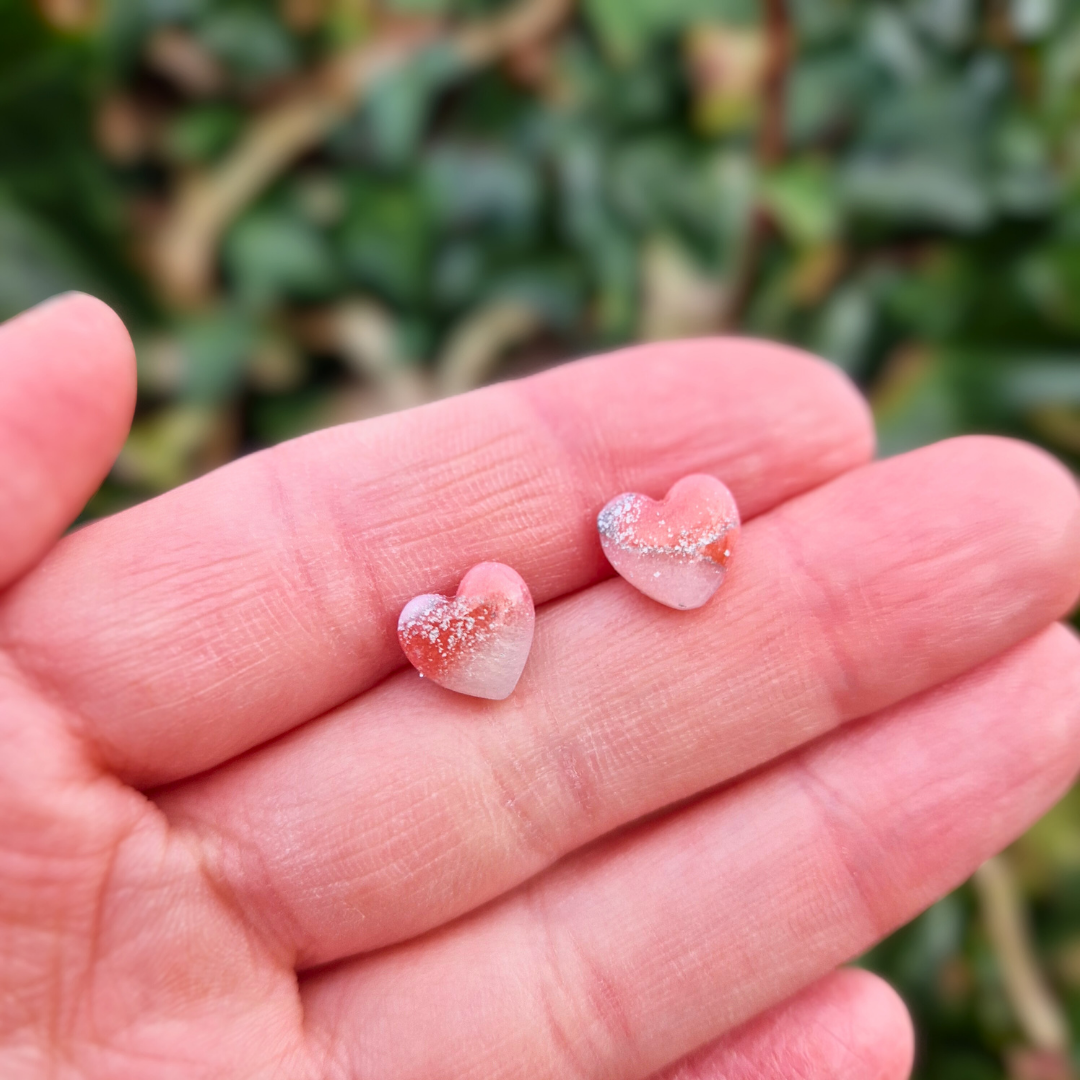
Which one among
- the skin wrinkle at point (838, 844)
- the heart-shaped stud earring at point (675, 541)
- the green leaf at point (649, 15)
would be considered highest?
the green leaf at point (649, 15)

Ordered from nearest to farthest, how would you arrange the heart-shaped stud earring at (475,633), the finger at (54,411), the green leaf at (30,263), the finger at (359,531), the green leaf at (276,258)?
the finger at (54,411) < the finger at (359,531) < the heart-shaped stud earring at (475,633) < the green leaf at (30,263) < the green leaf at (276,258)

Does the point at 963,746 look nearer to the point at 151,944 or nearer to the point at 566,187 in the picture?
the point at 151,944

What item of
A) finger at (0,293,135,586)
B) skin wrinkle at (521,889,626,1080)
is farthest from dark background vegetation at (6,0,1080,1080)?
skin wrinkle at (521,889,626,1080)

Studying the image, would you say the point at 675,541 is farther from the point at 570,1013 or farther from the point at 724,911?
the point at 570,1013

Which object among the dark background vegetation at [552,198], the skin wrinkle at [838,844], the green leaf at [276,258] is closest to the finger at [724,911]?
the skin wrinkle at [838,844]

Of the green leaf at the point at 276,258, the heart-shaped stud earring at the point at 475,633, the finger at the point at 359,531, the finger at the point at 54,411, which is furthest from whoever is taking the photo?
the green leaf at the point at 276,258

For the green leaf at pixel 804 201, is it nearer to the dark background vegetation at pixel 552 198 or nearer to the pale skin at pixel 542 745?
the dark background vegetation at pixel 552 198

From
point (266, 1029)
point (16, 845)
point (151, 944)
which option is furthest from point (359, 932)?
point (16, 845)
